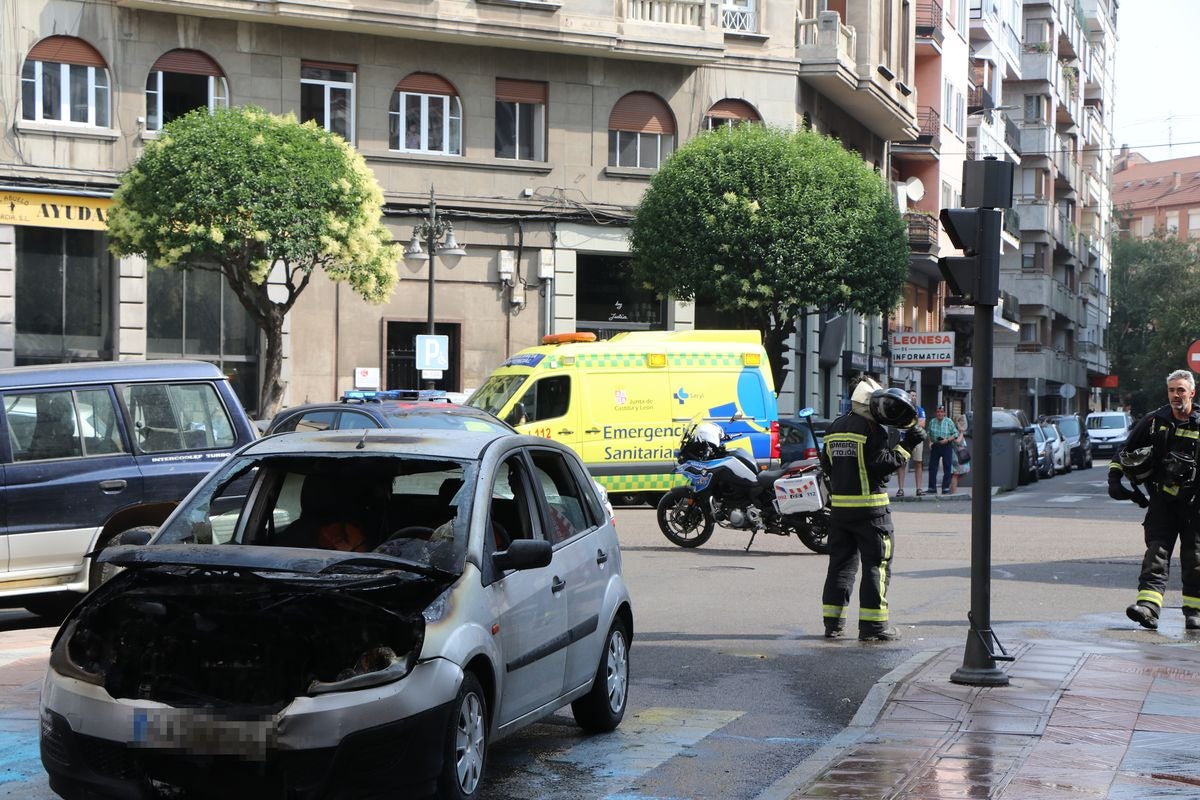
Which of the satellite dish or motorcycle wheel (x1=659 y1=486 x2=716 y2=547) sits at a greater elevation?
the satellite dish

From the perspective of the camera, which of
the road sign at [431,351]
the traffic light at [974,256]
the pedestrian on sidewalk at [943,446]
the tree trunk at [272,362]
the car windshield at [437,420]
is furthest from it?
the pedestrian on sidewalk at [943,446]

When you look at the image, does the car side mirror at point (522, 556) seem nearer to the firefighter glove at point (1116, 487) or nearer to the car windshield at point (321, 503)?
the car windshield at point (321, 503)

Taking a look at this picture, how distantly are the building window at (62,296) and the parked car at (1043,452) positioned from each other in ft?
73.4

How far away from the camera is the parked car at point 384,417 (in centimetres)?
1576

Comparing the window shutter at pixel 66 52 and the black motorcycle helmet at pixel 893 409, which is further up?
the window shutter at pixel 66 52

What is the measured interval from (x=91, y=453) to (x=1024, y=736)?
6595mm

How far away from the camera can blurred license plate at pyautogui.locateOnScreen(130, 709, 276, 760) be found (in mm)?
5172

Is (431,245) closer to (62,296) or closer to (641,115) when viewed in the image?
(62,296)

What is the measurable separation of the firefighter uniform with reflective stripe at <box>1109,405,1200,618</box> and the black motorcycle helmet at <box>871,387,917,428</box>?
1663 millimetres

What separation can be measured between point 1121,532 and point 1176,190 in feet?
390

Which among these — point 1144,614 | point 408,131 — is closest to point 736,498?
point 1144,614

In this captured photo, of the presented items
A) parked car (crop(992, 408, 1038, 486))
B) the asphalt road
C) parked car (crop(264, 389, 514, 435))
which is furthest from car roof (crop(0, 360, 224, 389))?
parked car (crop(992, 408, 1038, 486))

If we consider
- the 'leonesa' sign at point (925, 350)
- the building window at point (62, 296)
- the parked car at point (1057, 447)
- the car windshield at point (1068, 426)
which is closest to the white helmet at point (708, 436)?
the building window at point (62, 296)

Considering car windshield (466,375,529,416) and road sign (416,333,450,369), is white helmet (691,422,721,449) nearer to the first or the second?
car windshield (466,375,529,416)
